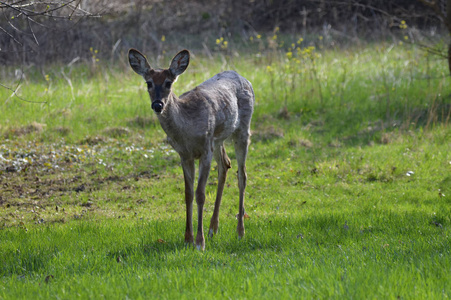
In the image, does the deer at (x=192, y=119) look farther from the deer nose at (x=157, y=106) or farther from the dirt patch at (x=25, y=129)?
the dirt patch at (x=25, y=129)

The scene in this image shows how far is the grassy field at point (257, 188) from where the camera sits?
4734 millimetres

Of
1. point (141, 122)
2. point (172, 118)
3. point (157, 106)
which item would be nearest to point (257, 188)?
point (172, 118)

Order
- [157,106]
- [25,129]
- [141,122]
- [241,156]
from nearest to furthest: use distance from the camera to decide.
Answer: [157,106]
[241,156]
[25,129]
[141,122]

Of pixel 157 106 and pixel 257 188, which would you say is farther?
pixel 257 188

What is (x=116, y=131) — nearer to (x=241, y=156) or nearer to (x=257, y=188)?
(x=257, y=188)

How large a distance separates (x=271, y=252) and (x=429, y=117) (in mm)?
7546

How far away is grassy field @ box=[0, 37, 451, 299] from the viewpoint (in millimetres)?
4734

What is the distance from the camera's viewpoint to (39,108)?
523 inches

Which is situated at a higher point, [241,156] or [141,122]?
[241,156]

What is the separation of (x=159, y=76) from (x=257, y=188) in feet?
12.3

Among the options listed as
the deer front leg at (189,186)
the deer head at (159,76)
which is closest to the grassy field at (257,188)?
the deer front leg at (189,186)

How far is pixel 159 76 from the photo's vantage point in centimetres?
612

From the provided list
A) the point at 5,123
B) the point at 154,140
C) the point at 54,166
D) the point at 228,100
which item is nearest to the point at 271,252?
the point at 228,100

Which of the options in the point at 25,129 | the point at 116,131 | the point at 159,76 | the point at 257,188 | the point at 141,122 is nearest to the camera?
the point at 159,76
